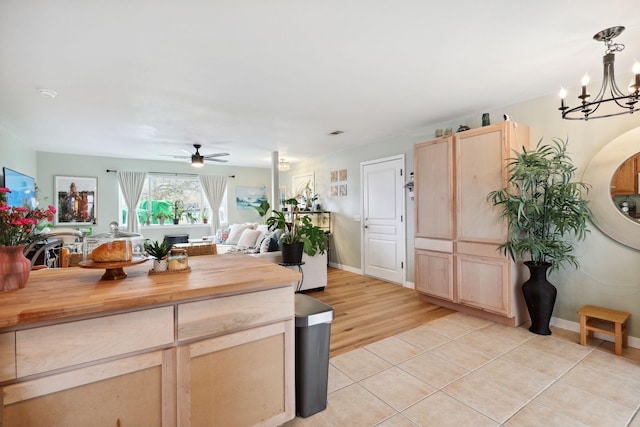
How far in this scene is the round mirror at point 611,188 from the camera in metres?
2.56

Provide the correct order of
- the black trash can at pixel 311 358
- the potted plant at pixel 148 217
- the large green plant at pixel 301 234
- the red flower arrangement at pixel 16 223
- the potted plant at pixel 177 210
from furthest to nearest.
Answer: the potted plant at pixel 177 210
the potted plant at pixel 148 217
the large green plant at pixel 301 234
the black trash can at pixel 311 358
the red flower arrangement at pixel 16 223

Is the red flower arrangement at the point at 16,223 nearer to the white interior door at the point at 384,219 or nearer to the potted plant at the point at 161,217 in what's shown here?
the white interior door at the point at 384,219

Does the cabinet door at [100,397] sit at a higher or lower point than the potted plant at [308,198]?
lower

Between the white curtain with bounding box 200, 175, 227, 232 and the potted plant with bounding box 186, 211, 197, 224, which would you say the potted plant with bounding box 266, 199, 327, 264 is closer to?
the white curtain with bounding box 200, 175, 227, 232

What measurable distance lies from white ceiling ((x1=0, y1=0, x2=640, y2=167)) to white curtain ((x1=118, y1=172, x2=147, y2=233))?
249 cm

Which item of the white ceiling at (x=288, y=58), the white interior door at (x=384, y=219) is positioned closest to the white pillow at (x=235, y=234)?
the white interior door at (x=384, y=219)

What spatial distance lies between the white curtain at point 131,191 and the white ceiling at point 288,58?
249cm

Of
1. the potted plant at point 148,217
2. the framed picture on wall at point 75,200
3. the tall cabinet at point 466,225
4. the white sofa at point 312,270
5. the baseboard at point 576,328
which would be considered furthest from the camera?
the potted plant at point 148,217

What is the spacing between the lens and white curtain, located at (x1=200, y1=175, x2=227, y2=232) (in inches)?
291

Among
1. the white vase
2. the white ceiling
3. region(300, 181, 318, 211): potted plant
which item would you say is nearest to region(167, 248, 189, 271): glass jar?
the white vase

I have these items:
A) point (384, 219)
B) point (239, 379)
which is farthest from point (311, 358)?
point (384, 219)

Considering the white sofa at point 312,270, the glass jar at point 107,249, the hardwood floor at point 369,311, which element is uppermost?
the glass jar at point 107,249

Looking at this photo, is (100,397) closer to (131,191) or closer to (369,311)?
(369,311)

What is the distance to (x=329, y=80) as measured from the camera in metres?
2.72
